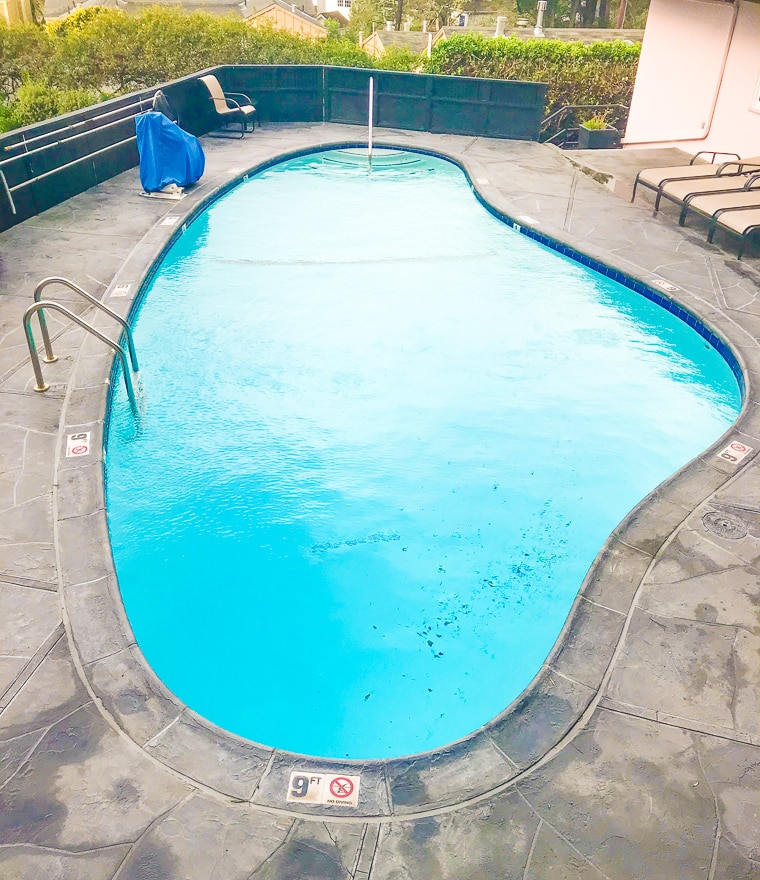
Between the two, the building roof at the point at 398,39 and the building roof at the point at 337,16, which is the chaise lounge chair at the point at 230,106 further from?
the building roof at the point at 337,16

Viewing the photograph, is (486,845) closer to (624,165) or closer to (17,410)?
(17,410)

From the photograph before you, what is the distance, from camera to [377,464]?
6703mm

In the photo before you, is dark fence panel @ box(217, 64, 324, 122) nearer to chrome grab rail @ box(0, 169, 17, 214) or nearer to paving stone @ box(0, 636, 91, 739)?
chrome grab rail @ box(0, 169, 17, 214)

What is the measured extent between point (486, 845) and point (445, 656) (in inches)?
64.1

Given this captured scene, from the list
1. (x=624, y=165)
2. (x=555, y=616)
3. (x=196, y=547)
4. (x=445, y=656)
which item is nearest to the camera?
(x=445, y=656)

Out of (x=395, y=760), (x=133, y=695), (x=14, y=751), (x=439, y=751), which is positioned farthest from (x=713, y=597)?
(x=14, y=751)

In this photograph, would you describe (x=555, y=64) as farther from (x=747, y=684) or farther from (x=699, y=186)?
(x=747, y=684)

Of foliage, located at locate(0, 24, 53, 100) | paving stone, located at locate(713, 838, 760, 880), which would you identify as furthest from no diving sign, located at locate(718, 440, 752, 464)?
foliage, located at locate(0, 24, 53, 100)

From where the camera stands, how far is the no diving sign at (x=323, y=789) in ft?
11.5

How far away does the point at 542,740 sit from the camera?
3.81 metres

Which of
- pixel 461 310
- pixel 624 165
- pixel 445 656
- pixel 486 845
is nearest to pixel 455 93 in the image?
pixel 624 165

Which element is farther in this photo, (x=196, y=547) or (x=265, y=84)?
(x=265, y=84)

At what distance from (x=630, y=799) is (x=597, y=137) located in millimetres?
15955

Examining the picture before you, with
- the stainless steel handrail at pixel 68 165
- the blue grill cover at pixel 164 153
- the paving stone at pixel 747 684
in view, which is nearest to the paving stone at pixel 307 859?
the paving stone at pixel 747 684
